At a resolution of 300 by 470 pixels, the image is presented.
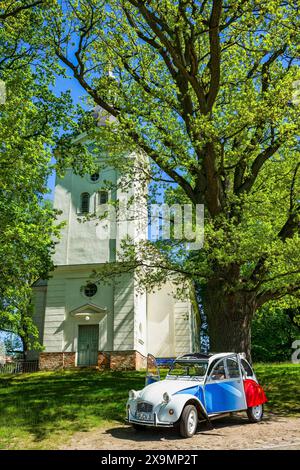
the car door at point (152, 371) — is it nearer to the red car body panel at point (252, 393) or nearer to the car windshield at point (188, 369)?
the car windshield at point (188, 369)

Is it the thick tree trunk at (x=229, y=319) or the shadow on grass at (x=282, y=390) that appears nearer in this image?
the shadow on grass at (x=282, y=390)

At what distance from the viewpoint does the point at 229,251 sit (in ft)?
44.2

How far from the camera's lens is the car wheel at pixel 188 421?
902 centimetres

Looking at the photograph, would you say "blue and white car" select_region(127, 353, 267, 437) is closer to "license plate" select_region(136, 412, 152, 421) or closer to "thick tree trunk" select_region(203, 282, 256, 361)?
"license plate" select_region(136, 412, 152, 421)

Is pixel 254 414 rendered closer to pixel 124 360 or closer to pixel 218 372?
pixel 218 372

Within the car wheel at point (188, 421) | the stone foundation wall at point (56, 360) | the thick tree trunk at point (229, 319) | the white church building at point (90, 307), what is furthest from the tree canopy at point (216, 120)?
the stone foundation wall at point (56, 360)

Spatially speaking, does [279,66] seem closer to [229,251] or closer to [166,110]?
[166,110]

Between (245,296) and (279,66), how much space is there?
811 centimetres

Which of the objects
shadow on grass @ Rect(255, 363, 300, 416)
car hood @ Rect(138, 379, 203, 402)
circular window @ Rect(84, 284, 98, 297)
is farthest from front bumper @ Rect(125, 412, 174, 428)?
circular window @ Rect(84, 284, 98, 297)

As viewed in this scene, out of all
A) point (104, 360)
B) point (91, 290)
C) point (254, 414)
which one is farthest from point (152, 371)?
point (91, 290)

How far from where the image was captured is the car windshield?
10.3 metres

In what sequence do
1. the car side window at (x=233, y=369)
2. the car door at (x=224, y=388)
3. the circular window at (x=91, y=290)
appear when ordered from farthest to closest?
1. the circular window at (x=91, y=290)
2. the car side window at (x=233, y=369)
3. the car door at (x=224, y=388)

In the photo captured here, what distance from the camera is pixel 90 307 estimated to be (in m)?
28.4
